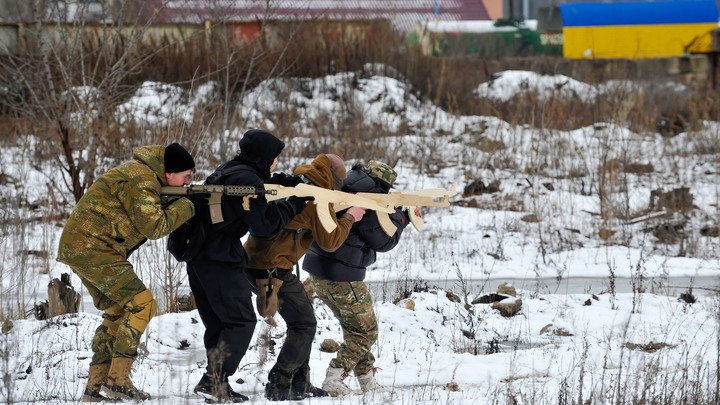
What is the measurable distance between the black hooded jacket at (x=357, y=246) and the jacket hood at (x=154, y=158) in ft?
3.45

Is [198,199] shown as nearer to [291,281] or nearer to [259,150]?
[259,150]

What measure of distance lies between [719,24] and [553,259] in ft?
50.2

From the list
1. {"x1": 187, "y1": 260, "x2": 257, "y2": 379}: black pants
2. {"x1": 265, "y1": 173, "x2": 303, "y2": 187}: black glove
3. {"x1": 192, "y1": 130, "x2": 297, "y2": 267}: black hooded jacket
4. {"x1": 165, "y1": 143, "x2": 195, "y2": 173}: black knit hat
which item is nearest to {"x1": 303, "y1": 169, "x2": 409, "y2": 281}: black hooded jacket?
{"x1": 265, "y1": 173, "x2": 303, "y2": 187}: black glove

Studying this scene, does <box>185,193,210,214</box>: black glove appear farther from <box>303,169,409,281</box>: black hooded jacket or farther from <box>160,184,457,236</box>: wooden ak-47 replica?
<box>303,169,409,281</box>: black hooded jacket

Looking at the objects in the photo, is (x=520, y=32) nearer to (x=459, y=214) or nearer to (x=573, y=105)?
(x=573, y=105)

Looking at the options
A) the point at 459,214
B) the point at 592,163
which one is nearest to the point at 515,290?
the point at 459,214

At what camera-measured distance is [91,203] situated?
441cm

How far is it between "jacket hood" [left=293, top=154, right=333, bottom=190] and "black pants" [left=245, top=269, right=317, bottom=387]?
1.80 ft

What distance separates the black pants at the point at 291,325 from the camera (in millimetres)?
4793

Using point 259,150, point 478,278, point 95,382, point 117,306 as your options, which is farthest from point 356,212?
point 478,278

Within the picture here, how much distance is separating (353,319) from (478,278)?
4298mm

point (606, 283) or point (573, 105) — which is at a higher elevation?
point (573, 105)

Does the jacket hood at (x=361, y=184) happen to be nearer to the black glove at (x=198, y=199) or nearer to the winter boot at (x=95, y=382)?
the black glove at (x=198, y=199)

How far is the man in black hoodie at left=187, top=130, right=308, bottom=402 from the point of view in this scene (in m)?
4.48
